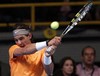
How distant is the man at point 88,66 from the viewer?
9.89 m

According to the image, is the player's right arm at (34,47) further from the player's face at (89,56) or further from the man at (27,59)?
the player's face at (89,56)

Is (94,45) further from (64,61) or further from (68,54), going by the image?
(64,61)

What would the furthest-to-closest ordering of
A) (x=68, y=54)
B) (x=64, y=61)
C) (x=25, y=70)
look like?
(x=68, y=54) → (x=64, y=61) → (x=25, y=70)

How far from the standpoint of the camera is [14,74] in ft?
23.8

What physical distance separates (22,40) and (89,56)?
9.97 ft

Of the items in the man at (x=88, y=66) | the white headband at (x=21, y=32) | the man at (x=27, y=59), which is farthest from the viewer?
the man at (x=88, y=66)

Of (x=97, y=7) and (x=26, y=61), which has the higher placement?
(x=97, y=7)

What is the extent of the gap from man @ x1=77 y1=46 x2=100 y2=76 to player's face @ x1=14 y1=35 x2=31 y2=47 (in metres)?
2.87

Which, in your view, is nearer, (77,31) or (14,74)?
(14,74)

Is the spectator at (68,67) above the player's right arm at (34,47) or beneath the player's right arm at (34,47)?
beneath

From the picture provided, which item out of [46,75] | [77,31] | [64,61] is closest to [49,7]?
[77,31]

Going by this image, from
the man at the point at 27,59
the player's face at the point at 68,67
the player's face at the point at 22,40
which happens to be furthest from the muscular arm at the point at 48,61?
the player's face at the point at 68,67

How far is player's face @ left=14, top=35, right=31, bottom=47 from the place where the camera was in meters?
7.14

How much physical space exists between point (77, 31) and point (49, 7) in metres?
0.89
